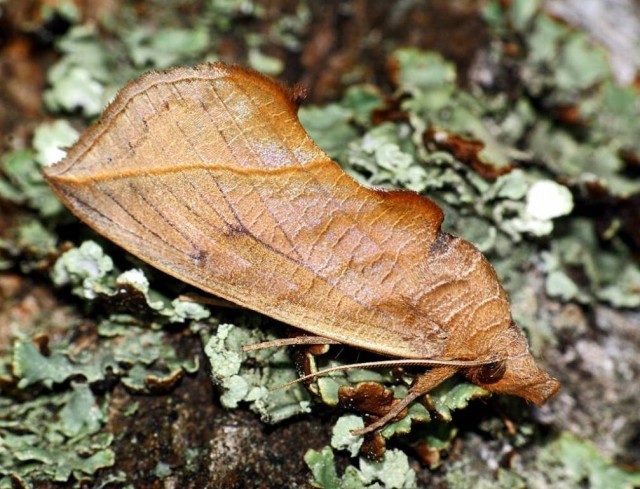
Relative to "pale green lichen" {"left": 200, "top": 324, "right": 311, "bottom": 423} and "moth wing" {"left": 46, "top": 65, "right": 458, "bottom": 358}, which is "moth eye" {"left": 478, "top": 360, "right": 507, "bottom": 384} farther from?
"pale green lichen" {"left": 200, "top": 324, "right": 311, "bottom": 423}

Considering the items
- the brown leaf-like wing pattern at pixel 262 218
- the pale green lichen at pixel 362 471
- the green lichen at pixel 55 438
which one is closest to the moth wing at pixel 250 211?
the brown leaf-like wing pattern at pixel 262 218

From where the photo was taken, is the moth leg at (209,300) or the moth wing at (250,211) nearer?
the moth wing at (250,211)

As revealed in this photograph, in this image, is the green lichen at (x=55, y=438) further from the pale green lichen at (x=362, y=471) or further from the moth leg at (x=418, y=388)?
the moth leg at (x=418, y=388)

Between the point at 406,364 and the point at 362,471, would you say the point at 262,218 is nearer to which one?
the point at 406,364

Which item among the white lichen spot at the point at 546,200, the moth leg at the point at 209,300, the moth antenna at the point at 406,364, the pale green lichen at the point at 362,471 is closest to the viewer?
the moth antenna at the point at 406,364

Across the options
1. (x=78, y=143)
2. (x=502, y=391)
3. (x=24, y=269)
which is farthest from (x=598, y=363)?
(x=24, y=269)

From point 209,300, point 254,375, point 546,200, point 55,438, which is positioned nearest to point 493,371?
point 254,375

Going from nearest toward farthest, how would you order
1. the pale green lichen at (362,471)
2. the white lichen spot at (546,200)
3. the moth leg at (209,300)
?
the pale green lichen at (362,471) → the moth leg at (209,300) → the white lichen spot at (546,200)
